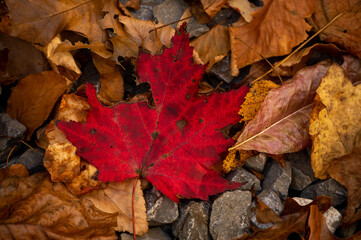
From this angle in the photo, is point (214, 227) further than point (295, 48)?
No

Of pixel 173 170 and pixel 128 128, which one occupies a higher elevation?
pixel 128 128

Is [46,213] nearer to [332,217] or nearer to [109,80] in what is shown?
[109,80]

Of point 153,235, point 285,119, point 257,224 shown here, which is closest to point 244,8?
point 285,119

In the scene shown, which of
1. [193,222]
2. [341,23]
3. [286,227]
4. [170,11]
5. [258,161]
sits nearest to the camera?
[286,227]

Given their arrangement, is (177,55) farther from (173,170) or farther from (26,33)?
(26,33)

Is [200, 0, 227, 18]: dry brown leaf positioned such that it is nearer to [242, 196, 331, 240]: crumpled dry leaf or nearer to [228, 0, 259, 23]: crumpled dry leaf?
[228, 0, 259, 23]: crumpled dry leaf

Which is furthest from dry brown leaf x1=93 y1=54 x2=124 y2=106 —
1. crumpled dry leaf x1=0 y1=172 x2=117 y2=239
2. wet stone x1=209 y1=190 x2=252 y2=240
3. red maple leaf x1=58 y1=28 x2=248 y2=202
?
wet stone x1=209 y1=190 x2=252 y2=240

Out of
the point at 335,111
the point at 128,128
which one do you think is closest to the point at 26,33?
the point at 128,128

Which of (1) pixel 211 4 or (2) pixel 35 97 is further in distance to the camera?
(1) pixel 211 4
